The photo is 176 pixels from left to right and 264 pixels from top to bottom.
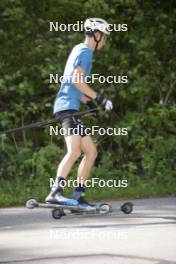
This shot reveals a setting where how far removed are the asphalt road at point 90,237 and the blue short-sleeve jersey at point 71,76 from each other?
3.82 ft

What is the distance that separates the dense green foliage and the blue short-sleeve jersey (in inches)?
142

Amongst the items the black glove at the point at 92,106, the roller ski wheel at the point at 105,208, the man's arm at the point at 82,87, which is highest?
the man's arm at the point at 82,87

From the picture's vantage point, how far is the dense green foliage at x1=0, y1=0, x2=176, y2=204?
37.0 ft

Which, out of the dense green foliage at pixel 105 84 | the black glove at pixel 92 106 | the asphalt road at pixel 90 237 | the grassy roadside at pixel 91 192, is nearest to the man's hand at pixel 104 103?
the black glove at pixel 92 106

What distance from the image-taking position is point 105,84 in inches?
471

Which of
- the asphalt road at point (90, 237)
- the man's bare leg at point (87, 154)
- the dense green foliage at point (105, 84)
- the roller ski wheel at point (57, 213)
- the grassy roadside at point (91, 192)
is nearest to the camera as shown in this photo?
the asphalt road at point (90, 237)

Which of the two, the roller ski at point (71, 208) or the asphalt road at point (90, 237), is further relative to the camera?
the roller ski at point (71, 208)

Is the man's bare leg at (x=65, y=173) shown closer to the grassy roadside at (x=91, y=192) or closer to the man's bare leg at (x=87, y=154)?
the man's bare leg at (x=87, y=154)

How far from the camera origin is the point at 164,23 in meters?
12.3

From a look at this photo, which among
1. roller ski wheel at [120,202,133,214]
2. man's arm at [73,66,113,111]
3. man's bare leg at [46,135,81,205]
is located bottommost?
roller ski wheel at [120,202,133,214]

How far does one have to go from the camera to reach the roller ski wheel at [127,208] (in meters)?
7.63

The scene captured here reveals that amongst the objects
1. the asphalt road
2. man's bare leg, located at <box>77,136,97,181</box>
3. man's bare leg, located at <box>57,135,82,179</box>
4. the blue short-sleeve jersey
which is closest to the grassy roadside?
the asphalt road

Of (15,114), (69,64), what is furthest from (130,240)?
(15,114)

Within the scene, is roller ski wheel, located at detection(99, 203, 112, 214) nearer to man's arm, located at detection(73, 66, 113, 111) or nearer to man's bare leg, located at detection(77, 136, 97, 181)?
man's bare leg, located at detection(77, 136, 97, 181)
